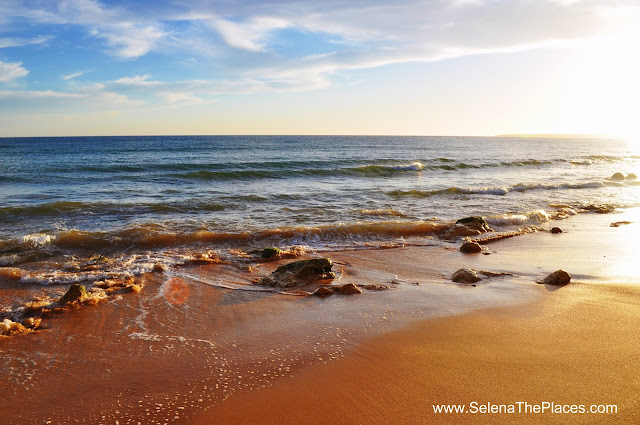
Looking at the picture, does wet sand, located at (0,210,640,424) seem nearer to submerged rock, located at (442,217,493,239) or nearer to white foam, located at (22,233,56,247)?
submerged rock, located at (442,217,493,239)

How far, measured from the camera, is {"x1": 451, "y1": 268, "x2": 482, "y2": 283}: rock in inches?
264

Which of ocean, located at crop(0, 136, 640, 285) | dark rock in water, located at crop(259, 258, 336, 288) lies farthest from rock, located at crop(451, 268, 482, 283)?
ocean, located at crop(0, 136, 640, 285)

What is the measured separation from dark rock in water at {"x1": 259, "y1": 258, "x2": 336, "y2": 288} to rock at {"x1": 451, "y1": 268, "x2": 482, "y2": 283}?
6.86 feet

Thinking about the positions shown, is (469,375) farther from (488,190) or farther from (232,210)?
(488,190)

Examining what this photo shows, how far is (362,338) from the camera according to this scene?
15.1ft

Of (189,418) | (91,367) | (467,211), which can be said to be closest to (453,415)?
(189,418)

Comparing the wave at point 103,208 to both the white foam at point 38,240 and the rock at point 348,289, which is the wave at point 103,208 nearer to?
the white foam at point 38,240

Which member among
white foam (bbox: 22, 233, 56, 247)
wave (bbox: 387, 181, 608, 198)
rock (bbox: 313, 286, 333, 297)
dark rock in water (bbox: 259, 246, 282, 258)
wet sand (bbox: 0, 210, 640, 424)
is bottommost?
wet sand (bbox: 0, 210, 640, 424)

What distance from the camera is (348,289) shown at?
6.21m

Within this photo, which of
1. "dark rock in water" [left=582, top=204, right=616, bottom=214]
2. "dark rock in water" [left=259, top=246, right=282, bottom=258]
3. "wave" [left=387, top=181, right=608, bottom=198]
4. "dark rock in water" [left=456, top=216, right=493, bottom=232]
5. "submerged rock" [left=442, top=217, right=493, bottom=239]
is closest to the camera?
"dark rock in water" [left=259, top=246, right=282, bottom=258]

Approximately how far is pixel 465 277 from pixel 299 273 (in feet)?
9.19

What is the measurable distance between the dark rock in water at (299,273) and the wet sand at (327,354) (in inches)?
14.3

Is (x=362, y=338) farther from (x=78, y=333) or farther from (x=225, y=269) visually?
(x=225, y=269)

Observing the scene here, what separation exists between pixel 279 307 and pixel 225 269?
2408mm
